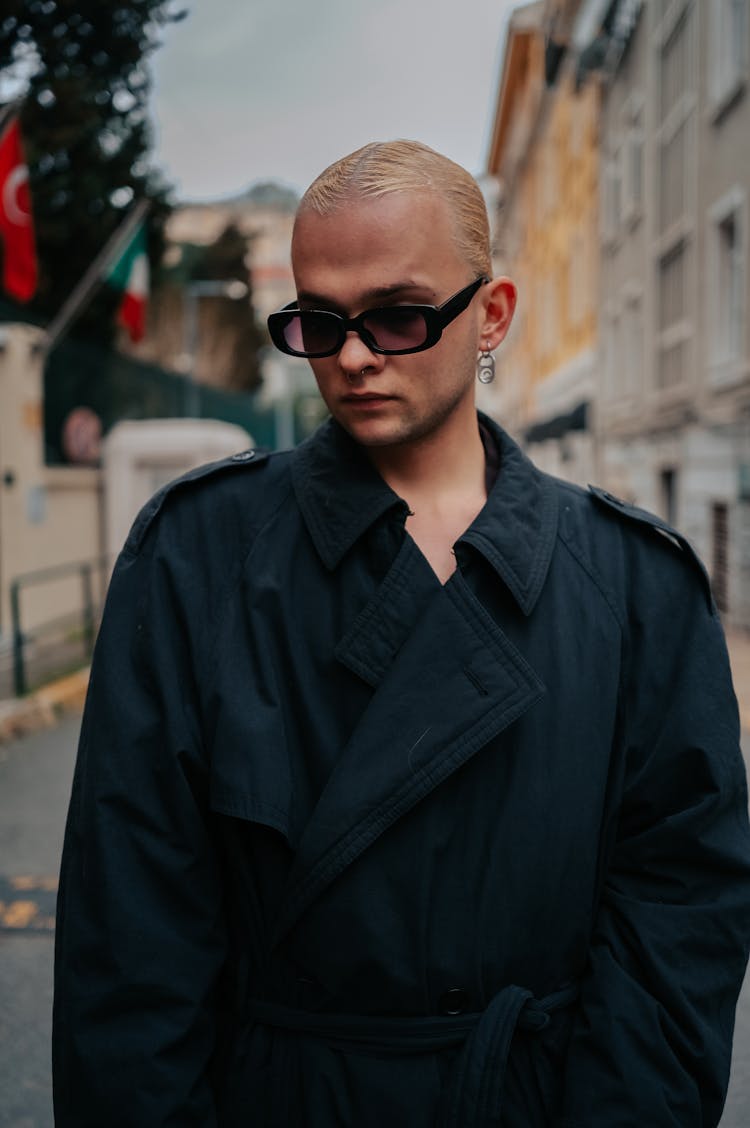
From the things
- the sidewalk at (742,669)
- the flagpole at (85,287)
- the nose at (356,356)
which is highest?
the flagpole at (85,287)

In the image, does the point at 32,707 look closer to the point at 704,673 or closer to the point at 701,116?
the point at 704,673

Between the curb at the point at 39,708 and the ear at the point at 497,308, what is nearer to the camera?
the ear at the point at 497,308

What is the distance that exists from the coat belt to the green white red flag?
34.5 feet

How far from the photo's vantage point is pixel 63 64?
10773 millimetres

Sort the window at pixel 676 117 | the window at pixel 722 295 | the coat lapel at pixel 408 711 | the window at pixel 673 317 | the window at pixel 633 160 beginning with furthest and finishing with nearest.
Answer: the window at pixel 633 160 → the window at pixel 673 317 → the window at pixel 676 117 → the window at pixel 722 295 → the coat lapel at pixel 408 711

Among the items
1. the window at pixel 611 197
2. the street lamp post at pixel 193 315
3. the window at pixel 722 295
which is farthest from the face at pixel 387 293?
the window at pixel 611 197

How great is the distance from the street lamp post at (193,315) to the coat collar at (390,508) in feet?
48.2

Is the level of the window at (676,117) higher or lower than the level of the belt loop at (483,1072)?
higher

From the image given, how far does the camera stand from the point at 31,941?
3.82m

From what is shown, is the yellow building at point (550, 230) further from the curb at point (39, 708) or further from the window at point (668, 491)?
the curb at point (39, 708)

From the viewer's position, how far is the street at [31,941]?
2949 mm

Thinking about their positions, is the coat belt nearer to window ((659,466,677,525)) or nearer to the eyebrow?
the eyebrow

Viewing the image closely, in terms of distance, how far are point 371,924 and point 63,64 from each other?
37.1 feet

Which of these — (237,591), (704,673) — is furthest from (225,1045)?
(704,673)
